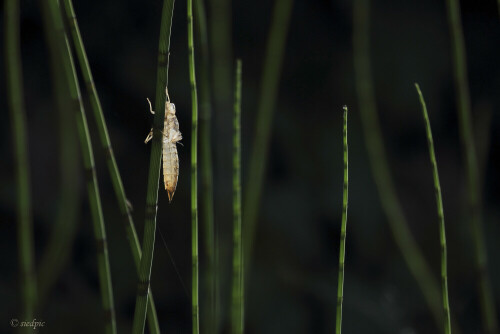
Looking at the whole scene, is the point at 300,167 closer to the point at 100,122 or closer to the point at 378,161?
the point at 378,161

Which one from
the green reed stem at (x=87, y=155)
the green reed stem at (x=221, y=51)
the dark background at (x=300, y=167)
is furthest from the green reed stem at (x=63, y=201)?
the green reed stem at (x=87, y=155)

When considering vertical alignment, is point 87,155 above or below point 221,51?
below

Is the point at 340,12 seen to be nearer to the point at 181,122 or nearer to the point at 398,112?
the point at 398,112

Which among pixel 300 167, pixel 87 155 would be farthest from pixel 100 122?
pixel 300 167

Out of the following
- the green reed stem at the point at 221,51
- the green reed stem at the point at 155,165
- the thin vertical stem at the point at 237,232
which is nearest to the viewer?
the green reed stem at the point at 155,165

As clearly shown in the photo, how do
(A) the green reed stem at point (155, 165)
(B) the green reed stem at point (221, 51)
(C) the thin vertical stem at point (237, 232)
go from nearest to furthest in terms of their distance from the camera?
1. (A) the green reed stem at point (155, 165)
2. (C) the thin vertical stem at point (237, 232)
3. (B) the green reed stem at point (221, 51)

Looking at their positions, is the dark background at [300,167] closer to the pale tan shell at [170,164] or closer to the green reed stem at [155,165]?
the pale tan shell at [170,164]

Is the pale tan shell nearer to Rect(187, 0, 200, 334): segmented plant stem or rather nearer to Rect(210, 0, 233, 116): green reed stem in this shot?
Rect(187, 0, 200, 334): segmented plant stem
